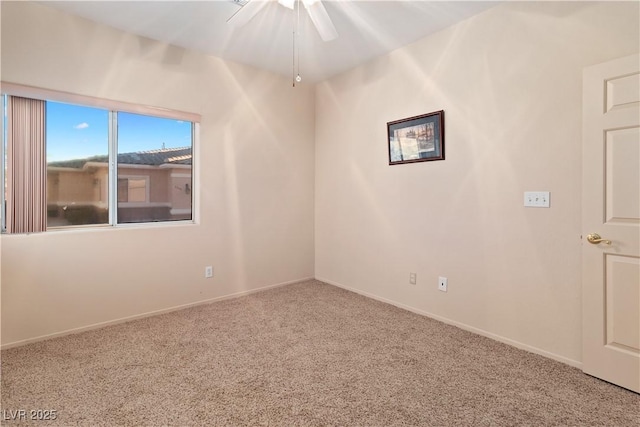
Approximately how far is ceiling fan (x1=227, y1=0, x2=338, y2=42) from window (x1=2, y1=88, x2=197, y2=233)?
4.40 feet

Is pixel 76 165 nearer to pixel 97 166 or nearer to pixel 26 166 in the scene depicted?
pixel 97 166

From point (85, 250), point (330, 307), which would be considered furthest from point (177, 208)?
point (330, 307)

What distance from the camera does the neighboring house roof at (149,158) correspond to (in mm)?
2693

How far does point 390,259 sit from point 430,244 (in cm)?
52

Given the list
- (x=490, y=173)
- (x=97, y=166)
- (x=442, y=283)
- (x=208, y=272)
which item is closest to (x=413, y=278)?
(x=442, y=283)

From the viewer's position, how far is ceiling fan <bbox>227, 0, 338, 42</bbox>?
2.05 m

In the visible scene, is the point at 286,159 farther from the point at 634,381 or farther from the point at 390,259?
the point at 634,381

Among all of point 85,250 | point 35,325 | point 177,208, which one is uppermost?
point 177,208

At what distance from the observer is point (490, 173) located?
2.55 metres

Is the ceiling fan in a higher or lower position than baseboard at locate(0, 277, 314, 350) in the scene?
higher

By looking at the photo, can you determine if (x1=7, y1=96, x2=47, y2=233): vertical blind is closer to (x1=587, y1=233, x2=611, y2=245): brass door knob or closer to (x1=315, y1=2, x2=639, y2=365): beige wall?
(x1=315, y1=2, x2=639, y2=365): beige wall

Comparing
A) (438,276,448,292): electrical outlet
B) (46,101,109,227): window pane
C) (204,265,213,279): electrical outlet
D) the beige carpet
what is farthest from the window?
(438,276,448,292): electrical outlet

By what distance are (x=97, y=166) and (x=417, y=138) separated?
3.03 metres

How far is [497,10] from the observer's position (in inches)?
96.7
